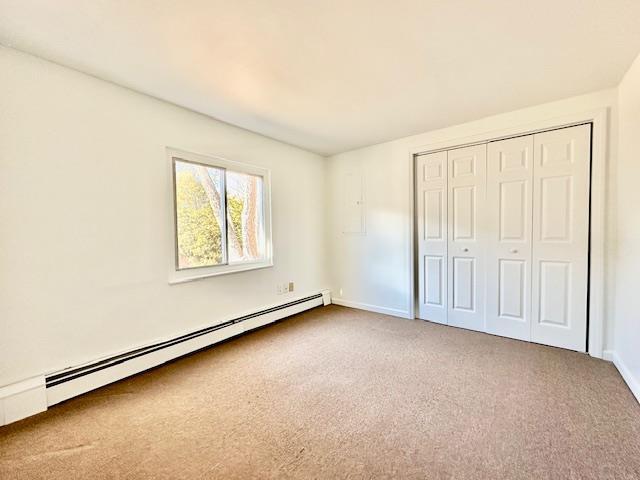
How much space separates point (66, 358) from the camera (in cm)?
197

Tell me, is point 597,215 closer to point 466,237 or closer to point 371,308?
point 466,237

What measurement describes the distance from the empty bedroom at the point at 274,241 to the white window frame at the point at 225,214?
29mm

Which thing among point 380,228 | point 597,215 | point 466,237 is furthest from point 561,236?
point 380,228

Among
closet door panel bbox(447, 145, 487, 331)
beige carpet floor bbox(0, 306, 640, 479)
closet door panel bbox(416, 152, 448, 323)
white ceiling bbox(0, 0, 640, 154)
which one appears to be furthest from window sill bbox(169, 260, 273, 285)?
closet door panel bbox(447, 145, 487, 331)

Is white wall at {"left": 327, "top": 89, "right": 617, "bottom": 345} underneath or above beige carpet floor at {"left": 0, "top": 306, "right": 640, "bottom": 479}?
above

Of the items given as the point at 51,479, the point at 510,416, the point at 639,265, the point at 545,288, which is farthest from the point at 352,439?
the point at 545,288

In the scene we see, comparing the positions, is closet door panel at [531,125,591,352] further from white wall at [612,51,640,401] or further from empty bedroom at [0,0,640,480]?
white wall at [612,51,640,401]

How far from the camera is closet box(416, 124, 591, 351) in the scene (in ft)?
8.51

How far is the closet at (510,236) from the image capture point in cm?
259

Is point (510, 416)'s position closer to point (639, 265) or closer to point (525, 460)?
point (525, 460)

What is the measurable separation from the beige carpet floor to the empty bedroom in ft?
0.05

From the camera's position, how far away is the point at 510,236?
292 cm

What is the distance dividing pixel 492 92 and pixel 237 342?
3.47 m

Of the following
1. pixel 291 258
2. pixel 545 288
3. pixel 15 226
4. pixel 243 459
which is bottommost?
pixel 243 459
